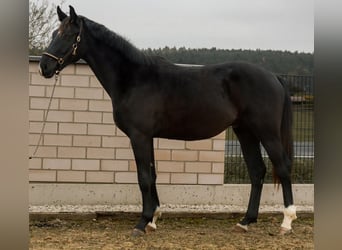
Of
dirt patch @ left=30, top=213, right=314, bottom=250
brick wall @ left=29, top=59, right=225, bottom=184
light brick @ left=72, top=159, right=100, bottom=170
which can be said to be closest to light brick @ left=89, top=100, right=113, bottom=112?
brick wall @ left=29, top=59, right=225, bottom=184

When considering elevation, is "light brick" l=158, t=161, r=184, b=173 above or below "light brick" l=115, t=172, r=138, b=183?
above

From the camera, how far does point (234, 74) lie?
11.0ft

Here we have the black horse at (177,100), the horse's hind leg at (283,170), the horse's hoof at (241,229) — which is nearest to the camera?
the black horse at (177,100)

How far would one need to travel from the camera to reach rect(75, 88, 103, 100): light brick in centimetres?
407

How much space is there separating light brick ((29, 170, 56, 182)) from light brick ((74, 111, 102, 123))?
0.61 metres

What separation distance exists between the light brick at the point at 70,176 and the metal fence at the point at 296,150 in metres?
1.60

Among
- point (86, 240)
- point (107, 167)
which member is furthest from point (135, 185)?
point (86, 240)

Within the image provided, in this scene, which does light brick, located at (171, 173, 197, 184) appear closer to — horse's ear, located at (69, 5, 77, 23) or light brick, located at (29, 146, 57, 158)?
light brick, located at (29, 146, 57, 158)

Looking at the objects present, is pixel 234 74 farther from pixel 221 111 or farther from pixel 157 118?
pixel 157 118

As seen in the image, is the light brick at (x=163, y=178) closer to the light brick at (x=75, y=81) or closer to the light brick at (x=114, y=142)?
the light brick at (x=114, y=142)

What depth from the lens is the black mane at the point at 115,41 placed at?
125 inches

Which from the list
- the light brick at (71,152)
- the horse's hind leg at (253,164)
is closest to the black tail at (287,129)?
the horse's hind leg at (253,164)

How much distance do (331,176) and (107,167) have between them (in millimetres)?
3369

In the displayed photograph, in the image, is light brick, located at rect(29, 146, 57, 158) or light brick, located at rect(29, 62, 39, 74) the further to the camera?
light brick, located at rect(29, 146, 57, 158)
